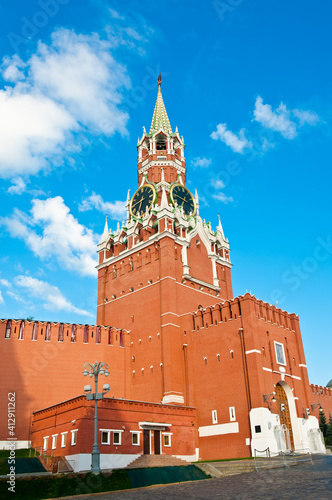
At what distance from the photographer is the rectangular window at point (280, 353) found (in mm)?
41681

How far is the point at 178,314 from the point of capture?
46656mm

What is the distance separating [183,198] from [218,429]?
28.4 meters

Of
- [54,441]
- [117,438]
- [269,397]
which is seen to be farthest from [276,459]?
[54,441]

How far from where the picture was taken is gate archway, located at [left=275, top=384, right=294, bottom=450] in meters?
39.5

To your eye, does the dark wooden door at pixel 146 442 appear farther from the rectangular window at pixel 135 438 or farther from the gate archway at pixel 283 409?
the gate archway at pixel 283 409

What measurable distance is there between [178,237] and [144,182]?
11.6 metres

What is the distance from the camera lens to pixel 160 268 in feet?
160

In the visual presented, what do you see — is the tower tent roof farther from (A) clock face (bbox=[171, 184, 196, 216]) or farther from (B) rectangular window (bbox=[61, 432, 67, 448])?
(B) rectangular window (bbox=[61, 432, 67, 448])

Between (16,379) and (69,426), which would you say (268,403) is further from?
(16,379)

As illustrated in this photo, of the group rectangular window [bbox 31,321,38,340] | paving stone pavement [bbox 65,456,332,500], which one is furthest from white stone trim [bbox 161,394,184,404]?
paving stone pavement [bbox 65,456,332,500]

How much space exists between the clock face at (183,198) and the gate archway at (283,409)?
79.4ft

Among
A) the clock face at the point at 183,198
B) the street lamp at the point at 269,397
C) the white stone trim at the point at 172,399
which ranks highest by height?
the clock face at the point at 183,198

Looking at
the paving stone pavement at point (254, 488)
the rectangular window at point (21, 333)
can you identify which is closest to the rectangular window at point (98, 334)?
the rectangular window at point (21, 333)

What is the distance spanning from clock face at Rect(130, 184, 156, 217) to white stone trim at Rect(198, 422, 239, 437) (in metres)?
26.2
